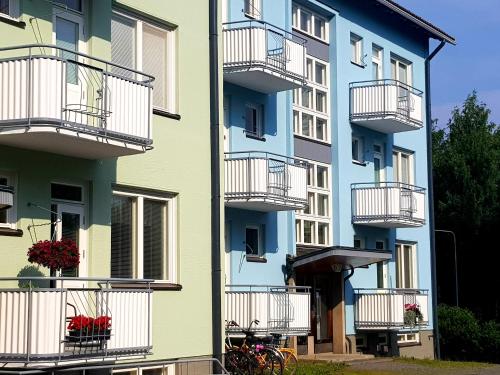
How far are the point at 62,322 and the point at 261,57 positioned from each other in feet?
35.9

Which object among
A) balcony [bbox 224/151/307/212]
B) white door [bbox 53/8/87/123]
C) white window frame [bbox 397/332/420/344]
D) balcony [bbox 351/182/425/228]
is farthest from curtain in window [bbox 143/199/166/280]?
white window frame [bbox 397/332/420/344]

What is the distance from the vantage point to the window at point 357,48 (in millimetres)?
30003

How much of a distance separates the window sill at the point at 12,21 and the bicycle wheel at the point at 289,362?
884 centimetres

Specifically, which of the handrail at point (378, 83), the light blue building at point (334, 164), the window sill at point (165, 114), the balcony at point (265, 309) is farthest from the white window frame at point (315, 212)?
the window sill at point (165, 114)

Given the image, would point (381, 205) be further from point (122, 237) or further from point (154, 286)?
point (122, 237)

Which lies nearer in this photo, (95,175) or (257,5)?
(95,175)

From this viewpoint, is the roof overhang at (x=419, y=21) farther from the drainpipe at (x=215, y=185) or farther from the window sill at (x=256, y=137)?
the drainpipe at (x=215, y=185)

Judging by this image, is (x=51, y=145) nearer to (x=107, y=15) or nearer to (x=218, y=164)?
(x=107, y=15)

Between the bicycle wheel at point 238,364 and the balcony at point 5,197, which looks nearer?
the balcony at point 5,197

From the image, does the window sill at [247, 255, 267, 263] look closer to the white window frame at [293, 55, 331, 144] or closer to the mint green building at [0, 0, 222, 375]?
the white window frame at [293, 55, 331, 144]

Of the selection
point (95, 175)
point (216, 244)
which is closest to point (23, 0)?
point (95, 175)

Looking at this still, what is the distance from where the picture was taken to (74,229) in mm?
15156

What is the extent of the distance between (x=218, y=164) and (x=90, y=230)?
3.72 m

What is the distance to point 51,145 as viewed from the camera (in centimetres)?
1419
